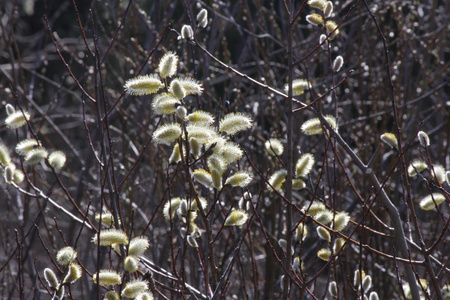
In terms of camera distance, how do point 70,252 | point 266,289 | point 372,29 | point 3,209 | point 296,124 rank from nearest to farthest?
1. point 70,252
2. point 266,289
3. point 296,124
4. point 372,29
5. point 3,209

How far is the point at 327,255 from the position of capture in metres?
2.20

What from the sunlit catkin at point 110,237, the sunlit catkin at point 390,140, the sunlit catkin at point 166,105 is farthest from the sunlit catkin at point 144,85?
the sunlit catkin at point 390,140

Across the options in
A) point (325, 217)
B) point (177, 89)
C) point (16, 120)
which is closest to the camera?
point (177, 89)

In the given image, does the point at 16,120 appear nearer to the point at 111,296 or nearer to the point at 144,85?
the point at 144,85

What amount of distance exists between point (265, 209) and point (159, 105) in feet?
7.25

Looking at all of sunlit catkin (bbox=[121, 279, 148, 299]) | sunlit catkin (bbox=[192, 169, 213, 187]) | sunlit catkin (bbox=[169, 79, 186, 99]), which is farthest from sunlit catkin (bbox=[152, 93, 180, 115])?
sunlit catkin (bbox=[121, 279, 148, 299])

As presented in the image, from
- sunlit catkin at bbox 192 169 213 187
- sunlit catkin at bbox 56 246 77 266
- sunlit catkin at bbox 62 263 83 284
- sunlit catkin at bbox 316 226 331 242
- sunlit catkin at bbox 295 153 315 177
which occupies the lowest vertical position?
sunlit catkin at bbox 62 263 83 284

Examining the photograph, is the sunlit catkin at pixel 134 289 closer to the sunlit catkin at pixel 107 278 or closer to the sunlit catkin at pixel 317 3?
the sunlit catkin at pixel 107 278

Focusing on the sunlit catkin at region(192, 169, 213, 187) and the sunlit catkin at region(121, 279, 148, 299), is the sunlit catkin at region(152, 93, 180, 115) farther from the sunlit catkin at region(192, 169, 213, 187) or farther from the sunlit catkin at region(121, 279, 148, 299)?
the sunlit catkin at region(121, 279, 148, 299)

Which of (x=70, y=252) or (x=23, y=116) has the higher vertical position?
(x=23, y=116)

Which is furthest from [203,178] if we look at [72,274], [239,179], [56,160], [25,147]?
[25,147]

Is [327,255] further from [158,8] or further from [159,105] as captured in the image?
[158,8]

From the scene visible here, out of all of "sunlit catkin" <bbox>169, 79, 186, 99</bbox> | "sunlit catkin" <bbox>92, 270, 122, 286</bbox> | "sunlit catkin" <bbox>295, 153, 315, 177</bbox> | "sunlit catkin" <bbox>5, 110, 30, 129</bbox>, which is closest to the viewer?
"sunlit catkin" <bbox>169, 79, 186, 99</bbox>

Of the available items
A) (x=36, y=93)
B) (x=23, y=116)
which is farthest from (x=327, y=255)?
(x=36, y=93)
